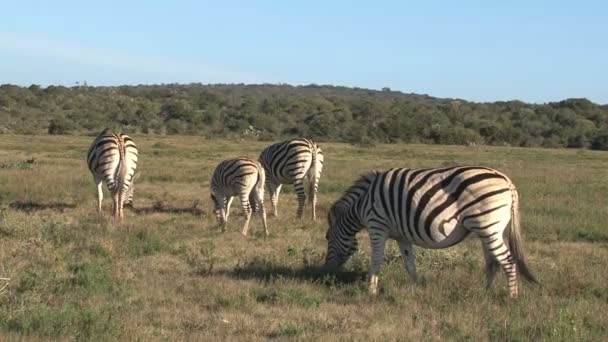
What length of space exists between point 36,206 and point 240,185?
5453 millimetres

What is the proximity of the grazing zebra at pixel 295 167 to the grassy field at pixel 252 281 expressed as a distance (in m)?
0.64

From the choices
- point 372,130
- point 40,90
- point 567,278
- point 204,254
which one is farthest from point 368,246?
point 40,90

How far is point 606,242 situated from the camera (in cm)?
1406

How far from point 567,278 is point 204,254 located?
548 centimetres

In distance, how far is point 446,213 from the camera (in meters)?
8.87

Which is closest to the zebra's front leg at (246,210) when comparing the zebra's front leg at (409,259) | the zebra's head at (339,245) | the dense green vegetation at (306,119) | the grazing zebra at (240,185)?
the grazing zebra at (240,185)

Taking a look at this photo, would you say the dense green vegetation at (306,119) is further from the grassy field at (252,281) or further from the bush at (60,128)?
the grassy field at (252,281)

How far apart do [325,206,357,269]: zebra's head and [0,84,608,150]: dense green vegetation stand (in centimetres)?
3770

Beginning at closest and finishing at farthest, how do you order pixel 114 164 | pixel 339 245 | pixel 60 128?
pixel 339 245
pixel 114 164
pixel 60 128

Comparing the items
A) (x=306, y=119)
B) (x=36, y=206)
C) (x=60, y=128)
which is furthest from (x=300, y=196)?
(x=306, y=119)

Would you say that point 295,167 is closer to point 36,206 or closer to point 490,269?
point 36,206

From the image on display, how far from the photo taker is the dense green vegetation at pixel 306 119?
2265 inches

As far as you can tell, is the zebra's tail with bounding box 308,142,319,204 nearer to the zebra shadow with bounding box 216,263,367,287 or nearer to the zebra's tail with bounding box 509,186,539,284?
the zebra shadow with bounding box 216,263,367,287

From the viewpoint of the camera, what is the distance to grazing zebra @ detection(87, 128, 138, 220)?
53.5ft
